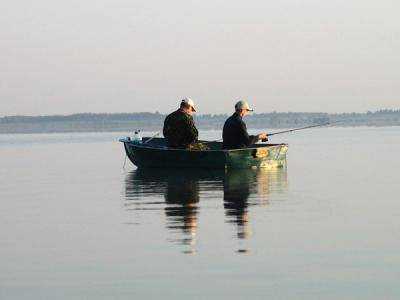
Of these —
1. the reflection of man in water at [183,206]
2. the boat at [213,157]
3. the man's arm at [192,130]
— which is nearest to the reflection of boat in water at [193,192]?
the reflection of man in water at [183,206]

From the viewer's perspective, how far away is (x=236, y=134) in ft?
90.2

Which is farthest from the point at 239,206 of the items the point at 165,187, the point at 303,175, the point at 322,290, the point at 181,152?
the point at 181,152

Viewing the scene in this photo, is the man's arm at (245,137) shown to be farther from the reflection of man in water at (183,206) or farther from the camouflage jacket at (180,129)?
the reflection of man in water at (183,206)

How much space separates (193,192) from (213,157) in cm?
719

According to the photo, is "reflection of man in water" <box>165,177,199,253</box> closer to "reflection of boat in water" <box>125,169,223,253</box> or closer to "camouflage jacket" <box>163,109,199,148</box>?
"reflection of boat in water" <box>125,169,223,253</box>

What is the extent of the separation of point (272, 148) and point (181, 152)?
98.7 inches

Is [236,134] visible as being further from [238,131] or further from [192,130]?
[192,130]

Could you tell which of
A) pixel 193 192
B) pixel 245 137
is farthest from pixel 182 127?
pixel 193 192

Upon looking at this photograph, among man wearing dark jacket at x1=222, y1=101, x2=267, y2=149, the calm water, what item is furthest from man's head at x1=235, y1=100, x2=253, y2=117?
the calm water

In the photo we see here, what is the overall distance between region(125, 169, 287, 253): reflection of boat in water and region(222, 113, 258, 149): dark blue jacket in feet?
2.84

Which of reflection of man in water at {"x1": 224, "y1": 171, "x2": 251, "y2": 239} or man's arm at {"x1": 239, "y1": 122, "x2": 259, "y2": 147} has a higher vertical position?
man's arm at {"x1": 239, "y1": 122, "x2": 259, "y2": 147}

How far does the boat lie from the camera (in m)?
26.9

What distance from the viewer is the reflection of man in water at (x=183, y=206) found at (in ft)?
41.8

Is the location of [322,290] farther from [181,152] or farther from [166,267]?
[181,152]
